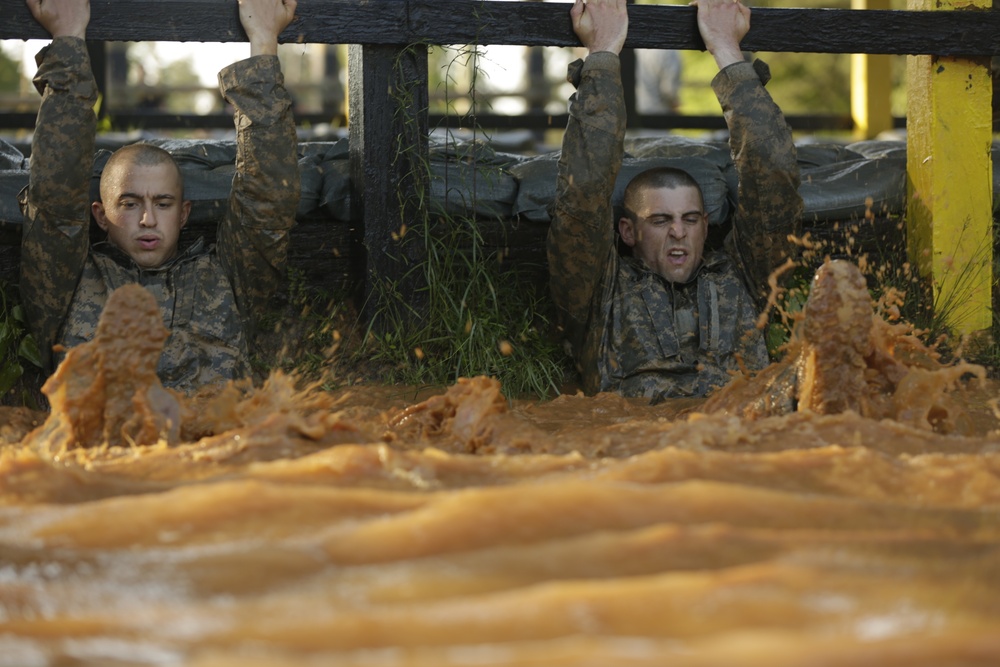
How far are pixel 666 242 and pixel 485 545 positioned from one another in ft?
10.5

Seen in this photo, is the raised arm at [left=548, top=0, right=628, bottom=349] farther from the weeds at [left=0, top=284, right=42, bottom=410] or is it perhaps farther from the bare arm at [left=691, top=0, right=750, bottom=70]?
the weeds at [left=0, top=284, right=42, bottom=410]

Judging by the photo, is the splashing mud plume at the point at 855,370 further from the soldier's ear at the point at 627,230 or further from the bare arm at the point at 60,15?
the bare arm at the point at 60,15

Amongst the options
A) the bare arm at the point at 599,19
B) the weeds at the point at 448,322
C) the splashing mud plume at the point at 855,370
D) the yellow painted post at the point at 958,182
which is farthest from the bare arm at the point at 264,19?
the yellow painted post at the point at 958,182

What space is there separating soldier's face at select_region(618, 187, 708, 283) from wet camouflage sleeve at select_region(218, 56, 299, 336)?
1.53m

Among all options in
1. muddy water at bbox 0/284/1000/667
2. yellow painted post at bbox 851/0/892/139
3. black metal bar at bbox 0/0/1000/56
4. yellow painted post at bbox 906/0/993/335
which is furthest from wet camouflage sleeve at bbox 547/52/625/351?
yellow painted post at bbox 851/0/892/139

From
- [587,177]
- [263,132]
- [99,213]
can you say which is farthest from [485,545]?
[99,213]

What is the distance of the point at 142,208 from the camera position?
462cm

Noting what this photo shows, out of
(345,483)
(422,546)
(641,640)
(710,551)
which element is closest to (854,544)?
(710,551)

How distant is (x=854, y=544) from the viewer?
1877 mm

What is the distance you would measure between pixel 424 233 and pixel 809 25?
191 cm

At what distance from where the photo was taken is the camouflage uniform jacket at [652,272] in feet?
15.0

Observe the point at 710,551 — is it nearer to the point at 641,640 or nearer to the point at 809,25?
the point at 641,640

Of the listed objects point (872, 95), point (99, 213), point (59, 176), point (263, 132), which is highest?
point (872, 95)

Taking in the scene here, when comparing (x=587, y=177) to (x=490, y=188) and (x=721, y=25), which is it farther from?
(x=721, y=25)
